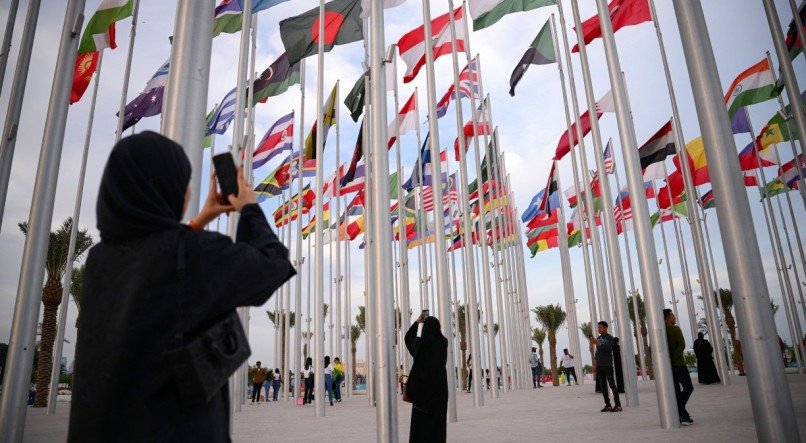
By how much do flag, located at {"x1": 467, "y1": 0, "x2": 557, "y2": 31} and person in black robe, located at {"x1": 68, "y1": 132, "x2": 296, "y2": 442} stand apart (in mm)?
12364

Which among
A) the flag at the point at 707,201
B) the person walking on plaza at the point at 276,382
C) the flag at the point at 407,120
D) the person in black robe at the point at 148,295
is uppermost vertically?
the flag at the point at 407,120

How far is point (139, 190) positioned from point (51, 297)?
26113 millimetres

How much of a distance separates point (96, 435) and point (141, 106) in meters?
15.7

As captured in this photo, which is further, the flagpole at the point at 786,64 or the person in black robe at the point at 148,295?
the flagpole at the point at 786,64

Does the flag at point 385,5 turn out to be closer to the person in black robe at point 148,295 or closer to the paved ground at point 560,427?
the paved ground at point 560,427

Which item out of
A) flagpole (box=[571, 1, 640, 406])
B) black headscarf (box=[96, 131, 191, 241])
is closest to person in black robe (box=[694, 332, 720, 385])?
flagpole (box=[571, 1, 640, 406])

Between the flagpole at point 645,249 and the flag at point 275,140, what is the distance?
37.5ft

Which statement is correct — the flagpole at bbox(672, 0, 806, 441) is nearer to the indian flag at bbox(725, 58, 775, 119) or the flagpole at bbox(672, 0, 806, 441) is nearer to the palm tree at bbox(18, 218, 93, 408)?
the indian flag at bbox(725, 58, 775, 119)

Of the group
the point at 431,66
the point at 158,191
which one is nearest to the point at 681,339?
the point at 431,66

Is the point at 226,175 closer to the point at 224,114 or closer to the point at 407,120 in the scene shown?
the point at 224,114

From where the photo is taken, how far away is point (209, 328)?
1.62 meters

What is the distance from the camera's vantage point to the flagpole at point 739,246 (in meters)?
3.73

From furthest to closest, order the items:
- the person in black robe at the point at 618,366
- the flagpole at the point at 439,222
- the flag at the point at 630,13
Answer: the person in black robe at the point at 618,366, the flag at the point at 630,13, the flagpole at the point at 439,222

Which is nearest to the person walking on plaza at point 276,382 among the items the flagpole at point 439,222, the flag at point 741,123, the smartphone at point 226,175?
the flagpole at point 439,222
